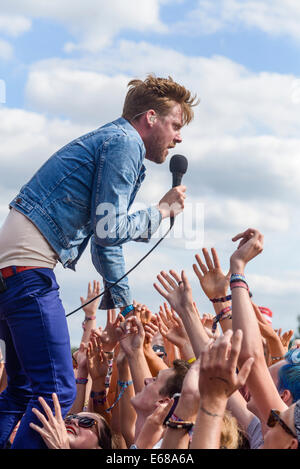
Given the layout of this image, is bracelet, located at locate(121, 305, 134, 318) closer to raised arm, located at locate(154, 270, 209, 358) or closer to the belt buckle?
raised arm, located at locate(154, 270, 209, 358)

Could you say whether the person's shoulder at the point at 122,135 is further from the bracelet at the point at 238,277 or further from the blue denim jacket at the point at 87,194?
the bracelet at the point at 238,277

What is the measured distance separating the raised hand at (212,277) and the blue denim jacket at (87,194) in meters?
0.62

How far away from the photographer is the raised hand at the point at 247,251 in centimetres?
278

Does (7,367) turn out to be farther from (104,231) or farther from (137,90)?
(137,90)

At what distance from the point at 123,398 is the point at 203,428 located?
2.29 meters

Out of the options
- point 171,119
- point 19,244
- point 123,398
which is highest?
point 171,119

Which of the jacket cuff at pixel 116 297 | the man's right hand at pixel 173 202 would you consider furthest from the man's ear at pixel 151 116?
the jacket cuff at pixel 116 297

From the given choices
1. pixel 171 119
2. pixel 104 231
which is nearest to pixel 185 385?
pixel 104 231

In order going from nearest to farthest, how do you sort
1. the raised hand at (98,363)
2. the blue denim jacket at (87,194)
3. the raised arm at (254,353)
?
the raised arm at (254,353) < the blue denim jacket at (87,194) < the raised hand at (98,363)

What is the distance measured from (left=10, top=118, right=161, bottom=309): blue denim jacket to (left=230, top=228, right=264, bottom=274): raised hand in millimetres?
540

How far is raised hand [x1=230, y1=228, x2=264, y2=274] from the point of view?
2780 mm
